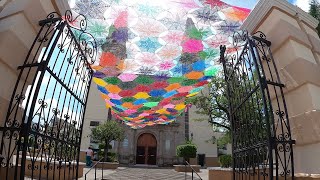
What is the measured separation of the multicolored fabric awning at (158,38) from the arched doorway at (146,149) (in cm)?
2202

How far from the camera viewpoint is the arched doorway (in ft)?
94.2

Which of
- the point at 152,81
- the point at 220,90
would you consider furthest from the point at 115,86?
the point at 220,90

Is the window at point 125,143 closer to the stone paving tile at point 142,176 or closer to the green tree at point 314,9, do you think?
the stone paving tile at point 142,176

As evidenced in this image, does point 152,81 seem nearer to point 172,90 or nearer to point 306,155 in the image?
point 172,90

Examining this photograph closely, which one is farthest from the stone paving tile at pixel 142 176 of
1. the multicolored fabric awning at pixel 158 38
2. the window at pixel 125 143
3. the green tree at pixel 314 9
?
the window at pixel 125 143

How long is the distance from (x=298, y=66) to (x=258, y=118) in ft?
2.72

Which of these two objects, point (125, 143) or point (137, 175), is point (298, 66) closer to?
point (137, 175)

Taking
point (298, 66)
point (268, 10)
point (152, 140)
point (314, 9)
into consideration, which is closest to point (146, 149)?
point (152, 140)

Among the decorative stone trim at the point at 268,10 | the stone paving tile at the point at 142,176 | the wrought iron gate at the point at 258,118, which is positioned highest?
the decorative stone trim at the point at 268,10

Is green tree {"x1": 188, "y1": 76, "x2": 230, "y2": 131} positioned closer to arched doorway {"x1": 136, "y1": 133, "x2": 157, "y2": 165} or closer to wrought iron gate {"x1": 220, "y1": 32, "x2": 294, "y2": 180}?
wrought iron gate {"x1": 220, "y1": 32, "x2": 294, "y2": 180}

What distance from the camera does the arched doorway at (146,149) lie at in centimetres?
2870

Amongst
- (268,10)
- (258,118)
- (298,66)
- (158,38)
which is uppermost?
(158,38)

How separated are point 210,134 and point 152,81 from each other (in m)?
22.8

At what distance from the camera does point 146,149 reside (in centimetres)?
2902
